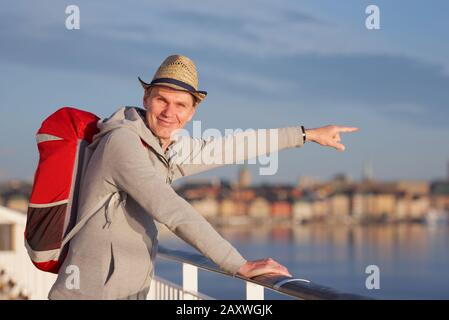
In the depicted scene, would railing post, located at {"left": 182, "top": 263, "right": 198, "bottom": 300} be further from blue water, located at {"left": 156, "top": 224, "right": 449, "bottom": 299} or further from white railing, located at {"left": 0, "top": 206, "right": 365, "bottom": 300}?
blue water, located at {"left": 156, "top": 224, "right": 449, "bottom": 299}

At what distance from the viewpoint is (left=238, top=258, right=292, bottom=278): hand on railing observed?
2146 mm

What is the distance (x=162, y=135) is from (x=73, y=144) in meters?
0.23

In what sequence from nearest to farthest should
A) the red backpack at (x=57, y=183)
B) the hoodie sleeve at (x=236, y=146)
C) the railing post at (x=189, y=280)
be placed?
the red backpack at (x=57, y=183)
the hoodie sleeve at (x=236, y=146)
the railing post at (x=189, y=280)

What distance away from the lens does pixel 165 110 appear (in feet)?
7.30

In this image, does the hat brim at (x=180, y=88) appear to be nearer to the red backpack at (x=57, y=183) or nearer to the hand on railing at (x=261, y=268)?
the red backpack at (x=57, y=183)

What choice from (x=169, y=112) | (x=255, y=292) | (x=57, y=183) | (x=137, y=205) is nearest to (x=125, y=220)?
(x=137, y=205)

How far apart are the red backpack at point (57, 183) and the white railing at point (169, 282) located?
1.62 feet

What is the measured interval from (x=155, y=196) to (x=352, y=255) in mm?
103629

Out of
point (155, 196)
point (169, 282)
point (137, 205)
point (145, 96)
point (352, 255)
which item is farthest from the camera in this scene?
point (352, 255)

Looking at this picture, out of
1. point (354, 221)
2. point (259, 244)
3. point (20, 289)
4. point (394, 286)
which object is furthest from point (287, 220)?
point (20, 289)

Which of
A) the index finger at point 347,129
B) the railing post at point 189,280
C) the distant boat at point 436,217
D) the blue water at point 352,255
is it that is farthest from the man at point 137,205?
the distant boat at point 436,217

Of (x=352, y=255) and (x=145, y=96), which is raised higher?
(x=352, y=255)

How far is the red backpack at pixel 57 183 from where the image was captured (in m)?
2.15

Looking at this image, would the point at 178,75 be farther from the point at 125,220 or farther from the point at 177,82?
the point at 125,220
